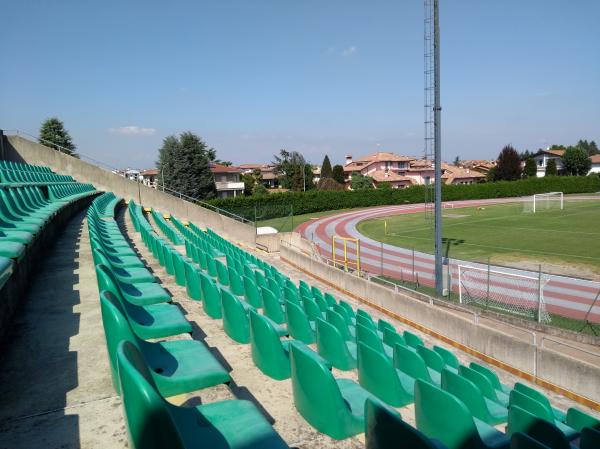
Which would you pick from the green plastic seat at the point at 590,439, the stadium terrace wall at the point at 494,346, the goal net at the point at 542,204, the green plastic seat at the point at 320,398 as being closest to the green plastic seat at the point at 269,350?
the green plastic seat at the point at 320,398

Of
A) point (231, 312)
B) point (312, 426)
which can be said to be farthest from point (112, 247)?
point (312, 426)

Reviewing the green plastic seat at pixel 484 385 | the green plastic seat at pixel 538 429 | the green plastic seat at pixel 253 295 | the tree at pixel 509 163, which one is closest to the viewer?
the green plastic seat at pixel 538 429

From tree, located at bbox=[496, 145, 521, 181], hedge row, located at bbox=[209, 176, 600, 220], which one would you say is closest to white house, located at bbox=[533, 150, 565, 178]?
tree, located at bbox=[496, 145, 521, 181]

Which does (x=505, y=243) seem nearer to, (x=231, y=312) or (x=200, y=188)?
(x=231, y=312)

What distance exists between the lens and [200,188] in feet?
145

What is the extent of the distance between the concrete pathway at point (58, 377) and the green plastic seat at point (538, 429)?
9.68ft

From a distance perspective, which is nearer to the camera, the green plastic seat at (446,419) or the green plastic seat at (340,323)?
the green plastic seat at (446,419)

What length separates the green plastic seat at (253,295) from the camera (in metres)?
6.09

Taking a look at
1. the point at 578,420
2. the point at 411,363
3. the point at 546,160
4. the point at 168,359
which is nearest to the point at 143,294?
the point at 168,359

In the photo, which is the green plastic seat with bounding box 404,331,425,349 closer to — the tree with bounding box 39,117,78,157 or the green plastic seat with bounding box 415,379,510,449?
the green plastic seat with bounding box 415,379,510,449

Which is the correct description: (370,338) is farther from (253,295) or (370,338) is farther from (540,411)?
(253,295)

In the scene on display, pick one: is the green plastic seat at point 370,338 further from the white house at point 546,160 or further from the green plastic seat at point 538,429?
the white house at point 546,160

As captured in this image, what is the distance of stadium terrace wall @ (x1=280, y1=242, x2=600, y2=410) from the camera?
23.0 ft

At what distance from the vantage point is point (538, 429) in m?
3.17
